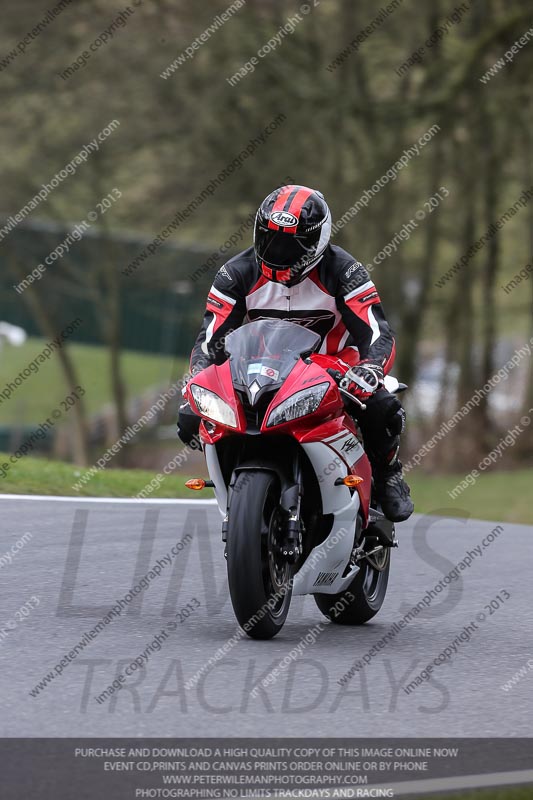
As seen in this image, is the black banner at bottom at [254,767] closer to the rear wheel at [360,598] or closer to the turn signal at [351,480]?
the turn signal at [351,480]

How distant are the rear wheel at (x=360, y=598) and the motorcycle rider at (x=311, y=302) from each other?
60cm

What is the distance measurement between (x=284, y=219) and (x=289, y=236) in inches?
3.1

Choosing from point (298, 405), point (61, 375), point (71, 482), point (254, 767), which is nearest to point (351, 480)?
point (298, 405)

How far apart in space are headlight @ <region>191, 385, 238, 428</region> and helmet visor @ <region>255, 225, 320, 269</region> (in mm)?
692

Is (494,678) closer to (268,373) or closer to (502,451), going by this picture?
(268,373)

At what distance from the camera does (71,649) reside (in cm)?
618

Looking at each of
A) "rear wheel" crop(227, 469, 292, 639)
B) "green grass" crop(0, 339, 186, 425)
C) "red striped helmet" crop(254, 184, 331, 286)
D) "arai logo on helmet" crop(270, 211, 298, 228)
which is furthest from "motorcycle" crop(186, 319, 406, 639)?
"green grass" crop(0, 339, 186, 425)

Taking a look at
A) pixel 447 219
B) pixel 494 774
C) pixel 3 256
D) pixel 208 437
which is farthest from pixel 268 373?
pixel 3 256

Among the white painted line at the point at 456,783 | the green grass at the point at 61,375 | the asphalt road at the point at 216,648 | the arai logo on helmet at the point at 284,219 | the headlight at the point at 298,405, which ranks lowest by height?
the green grass at the point at 61,375

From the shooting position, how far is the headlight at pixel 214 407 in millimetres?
6355

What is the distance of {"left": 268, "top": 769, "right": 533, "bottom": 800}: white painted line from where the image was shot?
439cm

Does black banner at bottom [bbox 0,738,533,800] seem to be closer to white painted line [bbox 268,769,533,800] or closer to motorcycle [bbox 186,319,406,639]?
white painted line [bbox 268,769,533,800]

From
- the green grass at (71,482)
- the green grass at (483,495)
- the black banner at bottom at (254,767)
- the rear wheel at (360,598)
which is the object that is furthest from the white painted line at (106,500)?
the black banner at bottom at (254,767)

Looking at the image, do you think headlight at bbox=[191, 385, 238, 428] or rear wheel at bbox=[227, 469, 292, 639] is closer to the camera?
rear wheel at bbox=[227, 469, 292, 639]
